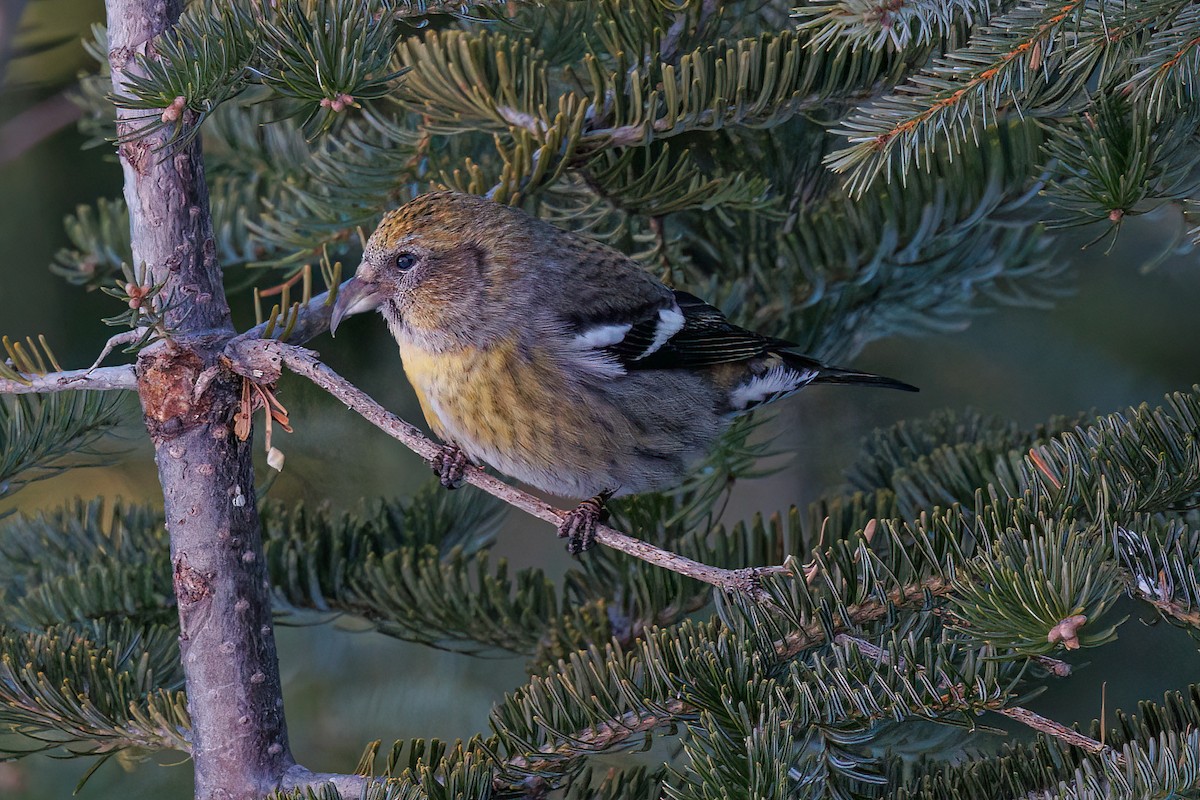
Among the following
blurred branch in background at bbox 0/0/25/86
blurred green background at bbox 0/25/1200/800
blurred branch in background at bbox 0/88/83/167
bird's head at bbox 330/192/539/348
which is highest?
blurred branch in background at bbox 0/0/25/86

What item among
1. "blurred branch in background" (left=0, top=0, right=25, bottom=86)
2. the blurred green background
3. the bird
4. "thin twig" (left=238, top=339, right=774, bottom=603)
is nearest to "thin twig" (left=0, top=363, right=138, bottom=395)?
"thin twig" (left=238, top=339, right=774, bottom=603)

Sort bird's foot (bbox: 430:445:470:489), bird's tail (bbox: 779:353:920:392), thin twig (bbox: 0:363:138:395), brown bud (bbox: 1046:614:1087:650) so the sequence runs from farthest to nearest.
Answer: bird's tail (bbox: 779:353:920:392) → bird's foot (bbox: 430:445:470:489) → thin twig (bbox: 0:363:138:395) → brown bud (bbox: 1046:614:1087:650)

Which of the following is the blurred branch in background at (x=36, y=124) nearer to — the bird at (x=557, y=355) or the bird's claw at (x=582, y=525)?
the bird at (x=557, y=355)

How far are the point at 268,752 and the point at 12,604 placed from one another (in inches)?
26.2

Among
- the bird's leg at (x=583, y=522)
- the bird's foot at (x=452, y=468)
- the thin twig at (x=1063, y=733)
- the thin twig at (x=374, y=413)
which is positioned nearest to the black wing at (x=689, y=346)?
the bird's leg at (x=583, y=522)

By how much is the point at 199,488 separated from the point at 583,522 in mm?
703

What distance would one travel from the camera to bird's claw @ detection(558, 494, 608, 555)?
5.89 ft

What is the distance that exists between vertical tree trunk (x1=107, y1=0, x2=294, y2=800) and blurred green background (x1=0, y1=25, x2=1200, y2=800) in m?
0.87

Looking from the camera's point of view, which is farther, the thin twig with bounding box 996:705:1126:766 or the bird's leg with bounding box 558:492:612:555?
the bird's leg with bounding box 558:492:612:555

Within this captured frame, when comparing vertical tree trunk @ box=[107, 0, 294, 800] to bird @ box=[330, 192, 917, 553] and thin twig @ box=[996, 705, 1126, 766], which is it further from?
thin twig @ box=[996, 705, 1126, 766]

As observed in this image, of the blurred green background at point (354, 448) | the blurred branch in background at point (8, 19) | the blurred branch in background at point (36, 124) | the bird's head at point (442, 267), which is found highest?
the blurred branch in background at point (8, 19)

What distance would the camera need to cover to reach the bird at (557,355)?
1.90 m

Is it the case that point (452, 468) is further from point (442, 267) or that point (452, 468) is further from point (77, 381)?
point (77, 381)

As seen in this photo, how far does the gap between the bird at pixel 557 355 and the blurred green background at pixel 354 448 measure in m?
0.20
